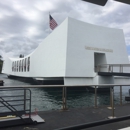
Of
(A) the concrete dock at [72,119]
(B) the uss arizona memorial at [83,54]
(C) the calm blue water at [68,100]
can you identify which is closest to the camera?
(A) the concrete dock at [72,119]

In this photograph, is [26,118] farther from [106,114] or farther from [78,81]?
[78,81]

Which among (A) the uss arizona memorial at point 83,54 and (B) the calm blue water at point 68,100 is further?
(A) the uss arizona memorial at point 83,54

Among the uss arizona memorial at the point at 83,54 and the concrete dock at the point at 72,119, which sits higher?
the uss arizona memorial at the point at 83,54

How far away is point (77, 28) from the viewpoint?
69.8 ft

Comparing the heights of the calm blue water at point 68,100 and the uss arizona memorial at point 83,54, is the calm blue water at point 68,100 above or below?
below

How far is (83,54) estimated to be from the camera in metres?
21.2

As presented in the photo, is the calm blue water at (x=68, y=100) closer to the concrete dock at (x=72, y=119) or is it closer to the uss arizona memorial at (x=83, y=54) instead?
the uss arizona memorial at (x=83, y=54)

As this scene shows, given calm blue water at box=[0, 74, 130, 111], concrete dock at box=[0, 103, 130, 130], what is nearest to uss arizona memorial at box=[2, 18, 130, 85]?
calm blue water at box=[0, 74, 130, 111]

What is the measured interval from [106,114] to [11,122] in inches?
103

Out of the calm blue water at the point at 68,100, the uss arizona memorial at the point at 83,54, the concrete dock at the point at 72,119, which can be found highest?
the uss arizona memorial at the point at 83,54

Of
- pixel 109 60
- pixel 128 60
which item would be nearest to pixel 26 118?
pixel 109 60

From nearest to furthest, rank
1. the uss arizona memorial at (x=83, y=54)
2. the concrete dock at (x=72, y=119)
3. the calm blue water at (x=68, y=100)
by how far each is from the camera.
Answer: the concrete dock at (x=72, y=119), the calm blue water at (x=68, y=100), the uss arizona memorial at (x=83, y=54)

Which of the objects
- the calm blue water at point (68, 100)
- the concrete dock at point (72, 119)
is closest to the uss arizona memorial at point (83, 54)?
the calm blue water at point (68, 100)

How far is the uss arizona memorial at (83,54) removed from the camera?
2002 centimetres
